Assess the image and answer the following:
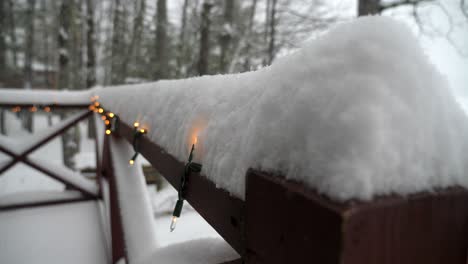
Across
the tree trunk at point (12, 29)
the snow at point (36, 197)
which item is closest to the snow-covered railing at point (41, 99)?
the snow at point (36, 197)

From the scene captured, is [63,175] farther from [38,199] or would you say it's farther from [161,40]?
[161,40]

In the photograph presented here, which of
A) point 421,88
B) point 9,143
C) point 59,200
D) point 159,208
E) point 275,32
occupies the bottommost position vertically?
point 159,208

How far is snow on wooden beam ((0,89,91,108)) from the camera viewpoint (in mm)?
3203

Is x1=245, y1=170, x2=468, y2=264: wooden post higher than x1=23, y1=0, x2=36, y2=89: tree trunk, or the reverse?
x1=23, y1=0, x2=36, y2=89: tree trunk

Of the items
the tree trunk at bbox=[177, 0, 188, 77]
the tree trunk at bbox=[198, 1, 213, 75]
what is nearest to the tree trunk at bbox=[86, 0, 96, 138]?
the tree trunk at bbox=[177, 0, 188, 77]

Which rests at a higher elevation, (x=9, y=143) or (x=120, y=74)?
(x=120, y=74)

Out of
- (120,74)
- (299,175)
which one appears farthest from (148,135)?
(120,74)

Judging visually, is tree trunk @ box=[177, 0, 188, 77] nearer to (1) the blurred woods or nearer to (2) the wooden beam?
(1) the blurred woods

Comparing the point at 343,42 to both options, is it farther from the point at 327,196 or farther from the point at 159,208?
the point at 159,208

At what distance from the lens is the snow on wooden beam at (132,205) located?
55.1 inches

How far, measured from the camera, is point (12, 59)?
765 inches

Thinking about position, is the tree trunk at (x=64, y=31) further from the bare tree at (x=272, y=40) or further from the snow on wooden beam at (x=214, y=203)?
the snow on wooden beam at (x=214, y=203)

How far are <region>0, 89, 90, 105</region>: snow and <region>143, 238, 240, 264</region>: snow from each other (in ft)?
Answer: 10.4

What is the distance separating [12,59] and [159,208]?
67.1 feet
